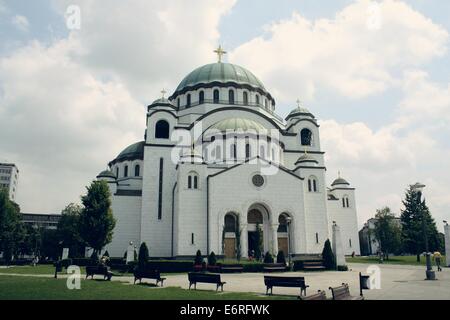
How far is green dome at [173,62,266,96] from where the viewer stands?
48.1 metres

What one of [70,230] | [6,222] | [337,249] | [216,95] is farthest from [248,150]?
[70,230]

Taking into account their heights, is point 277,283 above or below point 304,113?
below

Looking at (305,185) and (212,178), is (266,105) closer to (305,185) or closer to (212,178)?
(305,185)

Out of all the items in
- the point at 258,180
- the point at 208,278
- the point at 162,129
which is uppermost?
the point at 162,129

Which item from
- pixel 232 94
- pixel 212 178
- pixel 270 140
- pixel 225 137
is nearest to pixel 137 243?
pixel 212 178

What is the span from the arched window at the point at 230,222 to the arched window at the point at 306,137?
53.3ft

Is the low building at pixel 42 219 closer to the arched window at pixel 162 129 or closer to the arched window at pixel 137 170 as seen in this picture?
the arched window at pixel 137 170

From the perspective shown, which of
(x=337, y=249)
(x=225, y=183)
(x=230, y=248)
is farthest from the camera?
(x=225, y=183)

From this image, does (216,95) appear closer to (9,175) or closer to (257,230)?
(257,230)

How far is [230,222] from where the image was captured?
35.2 metres

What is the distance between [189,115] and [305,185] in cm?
1673

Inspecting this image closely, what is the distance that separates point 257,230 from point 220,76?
907 inches

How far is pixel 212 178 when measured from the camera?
3488cm
